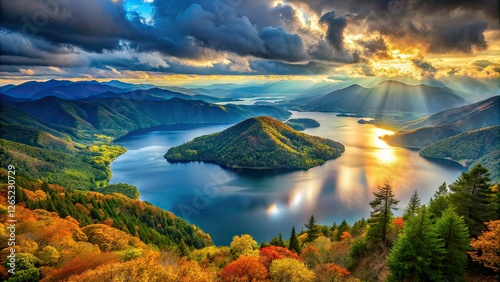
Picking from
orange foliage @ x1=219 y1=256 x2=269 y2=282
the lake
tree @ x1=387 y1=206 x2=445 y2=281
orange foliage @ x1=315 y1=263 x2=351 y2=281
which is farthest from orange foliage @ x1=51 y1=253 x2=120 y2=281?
the lake

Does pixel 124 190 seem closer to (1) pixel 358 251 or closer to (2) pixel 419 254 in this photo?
(1) pixel 358 251

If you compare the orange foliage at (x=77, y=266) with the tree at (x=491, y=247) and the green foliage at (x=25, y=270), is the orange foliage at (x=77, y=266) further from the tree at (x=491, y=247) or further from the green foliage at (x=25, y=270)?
the tree at (x=491, y=247)

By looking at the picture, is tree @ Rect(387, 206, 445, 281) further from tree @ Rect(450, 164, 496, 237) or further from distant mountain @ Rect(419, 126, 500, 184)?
distant mountain @ Rect(419, 126, 500, 184)

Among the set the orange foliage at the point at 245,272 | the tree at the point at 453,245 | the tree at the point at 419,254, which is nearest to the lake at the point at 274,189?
the orange foliage at the point at 245,272

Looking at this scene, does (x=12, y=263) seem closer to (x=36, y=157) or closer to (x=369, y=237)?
(x=369, y=237)

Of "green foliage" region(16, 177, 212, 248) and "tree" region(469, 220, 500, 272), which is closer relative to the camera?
"tree" region(469, 220, 500, 272)
